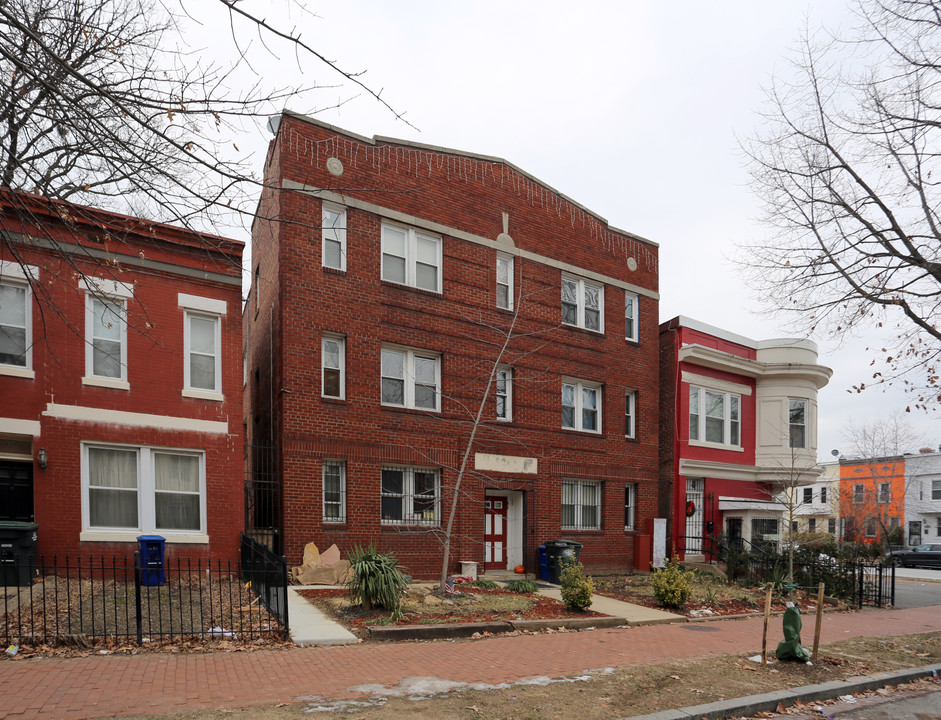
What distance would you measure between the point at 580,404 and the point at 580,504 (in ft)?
9.91

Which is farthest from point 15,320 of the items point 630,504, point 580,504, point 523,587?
point 630,504

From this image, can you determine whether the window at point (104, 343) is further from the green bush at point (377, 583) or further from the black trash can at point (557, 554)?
the black trash can at point (557, 554)

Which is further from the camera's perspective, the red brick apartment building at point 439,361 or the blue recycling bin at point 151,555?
the red brick apartment building at point 439,361

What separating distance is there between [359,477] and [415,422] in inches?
79.6

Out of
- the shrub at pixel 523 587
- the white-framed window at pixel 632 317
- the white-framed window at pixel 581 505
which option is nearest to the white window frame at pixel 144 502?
the shrub at pixel 523 587

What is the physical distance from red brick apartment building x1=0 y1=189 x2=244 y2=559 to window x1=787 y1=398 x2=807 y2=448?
64.9 ft

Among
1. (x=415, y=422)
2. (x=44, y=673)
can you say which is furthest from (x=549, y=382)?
(x=44, y=673)

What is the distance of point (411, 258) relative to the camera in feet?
59.3

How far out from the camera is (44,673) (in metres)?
7.95

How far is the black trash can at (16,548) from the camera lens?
1184 cm

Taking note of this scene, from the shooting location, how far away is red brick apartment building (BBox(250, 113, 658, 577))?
53.2 ft

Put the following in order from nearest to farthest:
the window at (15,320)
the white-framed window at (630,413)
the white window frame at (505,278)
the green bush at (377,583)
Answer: the green bush at (377,583), the window at (15,320), the white window frame at (505,278), the white-framed window at (630,413)

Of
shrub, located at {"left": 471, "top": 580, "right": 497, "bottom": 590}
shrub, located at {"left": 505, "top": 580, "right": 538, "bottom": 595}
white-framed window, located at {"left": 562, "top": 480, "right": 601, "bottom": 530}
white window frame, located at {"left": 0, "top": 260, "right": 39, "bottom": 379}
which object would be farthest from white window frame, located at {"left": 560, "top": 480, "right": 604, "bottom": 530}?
A: white window frame, located at {"left": 0, "top": 260, "right": 39, "bottom": 379}

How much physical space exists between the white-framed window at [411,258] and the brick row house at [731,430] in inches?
367
